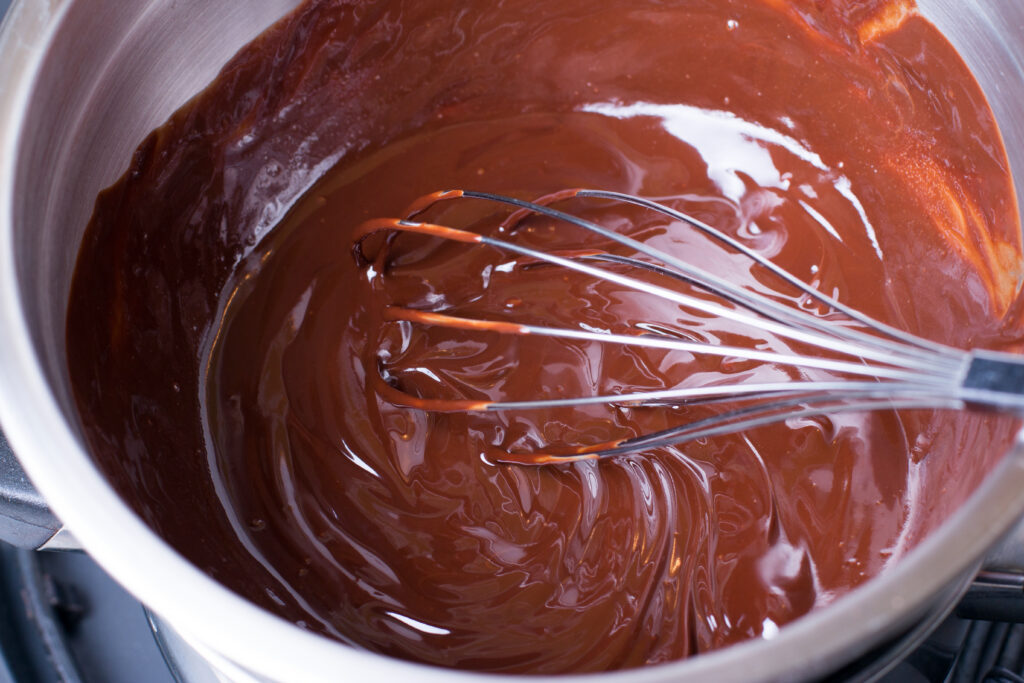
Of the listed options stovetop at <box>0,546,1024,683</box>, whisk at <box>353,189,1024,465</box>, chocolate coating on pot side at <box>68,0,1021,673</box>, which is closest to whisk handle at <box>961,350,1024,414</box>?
whisk at <box>353,189,1024,465</box>

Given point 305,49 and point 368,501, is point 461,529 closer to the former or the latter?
point 368,501

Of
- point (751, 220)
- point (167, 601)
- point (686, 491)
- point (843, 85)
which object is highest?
point (843, 85)

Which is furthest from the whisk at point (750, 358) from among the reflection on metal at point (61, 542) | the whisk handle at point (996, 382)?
the reflection on metal at point (61, 542)

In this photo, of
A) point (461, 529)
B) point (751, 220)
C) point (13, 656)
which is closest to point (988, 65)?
point (751, 220)

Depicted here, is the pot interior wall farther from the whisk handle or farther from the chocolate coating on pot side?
the whisk handle

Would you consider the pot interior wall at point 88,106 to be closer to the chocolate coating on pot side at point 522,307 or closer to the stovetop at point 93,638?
the chocolate coating on pot side at point 522,307

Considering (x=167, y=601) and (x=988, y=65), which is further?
(x=988, y=65)

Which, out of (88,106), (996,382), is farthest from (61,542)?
(996,382)
